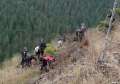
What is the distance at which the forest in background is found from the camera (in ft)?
237

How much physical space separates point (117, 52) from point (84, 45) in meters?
1.10

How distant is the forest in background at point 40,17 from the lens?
72238 mm

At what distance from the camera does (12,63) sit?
37.2 ft

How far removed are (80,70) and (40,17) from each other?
3593 inches

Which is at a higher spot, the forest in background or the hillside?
the forest in background

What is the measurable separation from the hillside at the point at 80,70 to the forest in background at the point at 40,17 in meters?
50.7

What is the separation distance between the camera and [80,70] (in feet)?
22.0

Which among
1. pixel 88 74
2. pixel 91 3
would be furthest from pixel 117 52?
pixel 91 3

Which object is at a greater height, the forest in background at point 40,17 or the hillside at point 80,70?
the forest in background at point 40,17

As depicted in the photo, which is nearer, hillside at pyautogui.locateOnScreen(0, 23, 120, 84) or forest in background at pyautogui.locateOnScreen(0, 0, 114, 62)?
hillside at pyautogui.locateOnScreen(0, 23, 120, 84)

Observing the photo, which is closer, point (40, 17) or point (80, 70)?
point (80, 70)

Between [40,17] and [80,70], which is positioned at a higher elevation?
[40,17]

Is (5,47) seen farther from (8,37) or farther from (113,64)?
(113,64)

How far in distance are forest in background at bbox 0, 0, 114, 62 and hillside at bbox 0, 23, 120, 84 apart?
50.7 meters
